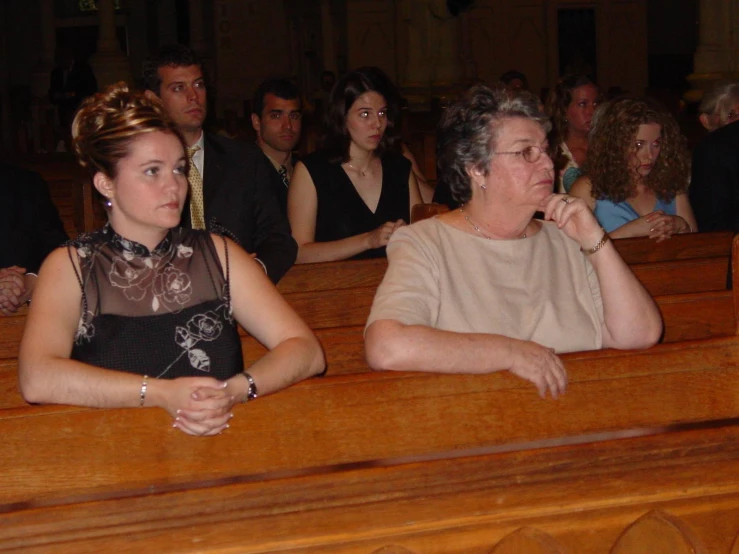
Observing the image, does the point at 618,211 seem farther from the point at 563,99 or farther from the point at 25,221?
the point at 25,221

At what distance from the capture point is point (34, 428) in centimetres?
211

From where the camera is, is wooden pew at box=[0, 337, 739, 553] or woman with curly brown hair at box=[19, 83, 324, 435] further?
woman with curly brown hair at box=[19, 83, 324, 435]

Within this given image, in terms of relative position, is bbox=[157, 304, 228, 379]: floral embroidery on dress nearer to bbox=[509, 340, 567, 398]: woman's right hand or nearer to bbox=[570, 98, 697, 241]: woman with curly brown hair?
bbox=[509, 340, 567, 398]: woman's right hand

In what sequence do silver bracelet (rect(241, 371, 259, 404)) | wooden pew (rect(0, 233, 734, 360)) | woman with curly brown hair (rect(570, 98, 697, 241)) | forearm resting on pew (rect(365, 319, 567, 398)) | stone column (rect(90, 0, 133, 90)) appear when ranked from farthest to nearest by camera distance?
stone column (rect(90, 0, 133, 90)), woman with curly brown hair (rect(570, 98, 697, 241)), wooden pew (rect(0, 233, 734, 360)), forearm resting on pew (rect(365, 319, 567, 398)), silver bracelet (rect(241, 371, 259, 404))

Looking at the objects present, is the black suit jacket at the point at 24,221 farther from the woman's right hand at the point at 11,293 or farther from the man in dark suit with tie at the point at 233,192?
the man in dark suit with tie at the point at 233,192

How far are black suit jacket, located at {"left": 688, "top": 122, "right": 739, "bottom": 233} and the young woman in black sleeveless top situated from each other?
4.53 ft

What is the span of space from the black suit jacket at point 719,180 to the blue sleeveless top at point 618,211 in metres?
0.26

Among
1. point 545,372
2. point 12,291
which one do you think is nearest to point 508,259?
point 545,372

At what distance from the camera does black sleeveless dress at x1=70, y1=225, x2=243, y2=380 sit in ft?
8.41

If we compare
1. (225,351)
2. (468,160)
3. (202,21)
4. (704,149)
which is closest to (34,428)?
(225,351)

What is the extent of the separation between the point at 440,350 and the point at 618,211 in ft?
7.46

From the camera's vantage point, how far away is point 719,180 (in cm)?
480

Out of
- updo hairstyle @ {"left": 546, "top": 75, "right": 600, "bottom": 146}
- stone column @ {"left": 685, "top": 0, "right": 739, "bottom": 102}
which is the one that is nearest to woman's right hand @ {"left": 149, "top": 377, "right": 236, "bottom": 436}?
updo hairstyle @ {"left": 546, "top": 75, "right": 600, "bottom": 146}

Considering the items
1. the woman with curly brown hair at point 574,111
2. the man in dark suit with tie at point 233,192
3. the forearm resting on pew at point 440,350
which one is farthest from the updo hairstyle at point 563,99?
the forearm resting on pew at point 440,350
